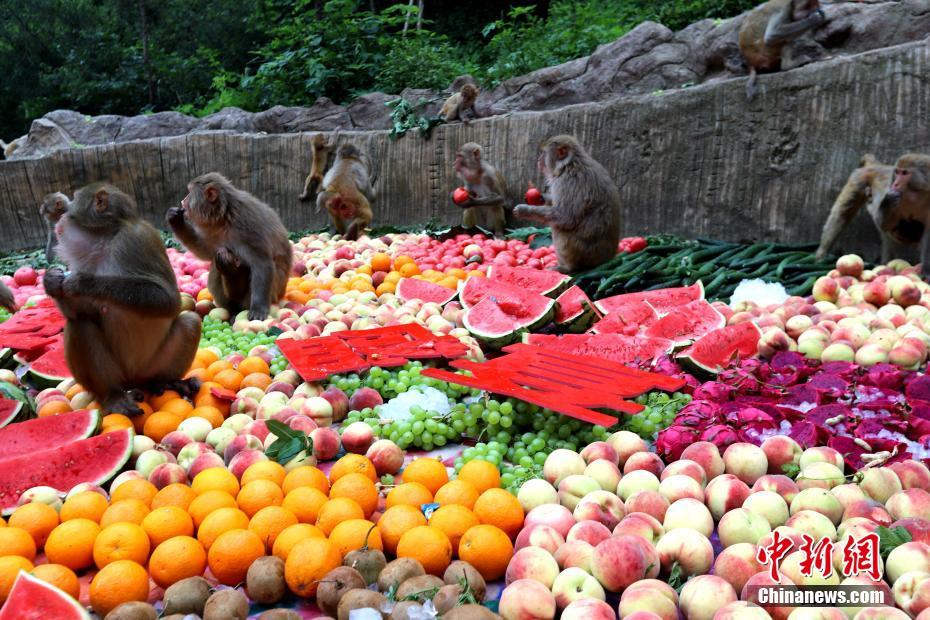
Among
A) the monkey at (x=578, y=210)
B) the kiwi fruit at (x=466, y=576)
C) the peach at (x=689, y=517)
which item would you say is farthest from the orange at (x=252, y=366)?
the monkey at (x=578, y=210)

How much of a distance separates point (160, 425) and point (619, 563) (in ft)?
7.13

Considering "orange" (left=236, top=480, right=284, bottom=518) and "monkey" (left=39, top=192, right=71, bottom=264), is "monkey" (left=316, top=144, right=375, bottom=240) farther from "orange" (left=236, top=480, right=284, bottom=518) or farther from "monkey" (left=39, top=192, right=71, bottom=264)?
"orange" (left=236, top=480, right=284, bottom=518)

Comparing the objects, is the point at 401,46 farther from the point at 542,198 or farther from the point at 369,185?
the point at 542,198

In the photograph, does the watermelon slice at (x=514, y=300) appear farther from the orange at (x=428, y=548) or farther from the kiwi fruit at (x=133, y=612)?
the kiwi fruit at (x=133, y=612)

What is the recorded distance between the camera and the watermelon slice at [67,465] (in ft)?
8.33

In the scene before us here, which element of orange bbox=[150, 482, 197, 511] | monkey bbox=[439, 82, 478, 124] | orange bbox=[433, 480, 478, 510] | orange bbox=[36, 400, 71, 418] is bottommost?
orange bbox=[36, 400, 71, 418]

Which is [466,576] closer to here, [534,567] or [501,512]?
[534,567]

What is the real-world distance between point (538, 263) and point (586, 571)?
535 cm

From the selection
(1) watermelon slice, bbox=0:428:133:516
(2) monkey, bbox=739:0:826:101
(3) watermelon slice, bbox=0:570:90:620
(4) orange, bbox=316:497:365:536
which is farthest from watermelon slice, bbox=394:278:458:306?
(2) monkey, bbox=739:0:826:101

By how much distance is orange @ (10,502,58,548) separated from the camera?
2.18 m

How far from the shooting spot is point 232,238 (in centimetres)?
522

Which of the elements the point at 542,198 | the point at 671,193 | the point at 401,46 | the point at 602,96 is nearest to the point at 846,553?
the point at 671,193

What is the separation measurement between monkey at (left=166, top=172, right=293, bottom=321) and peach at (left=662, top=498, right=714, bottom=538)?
383cm

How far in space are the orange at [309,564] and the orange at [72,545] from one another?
2.26ft
